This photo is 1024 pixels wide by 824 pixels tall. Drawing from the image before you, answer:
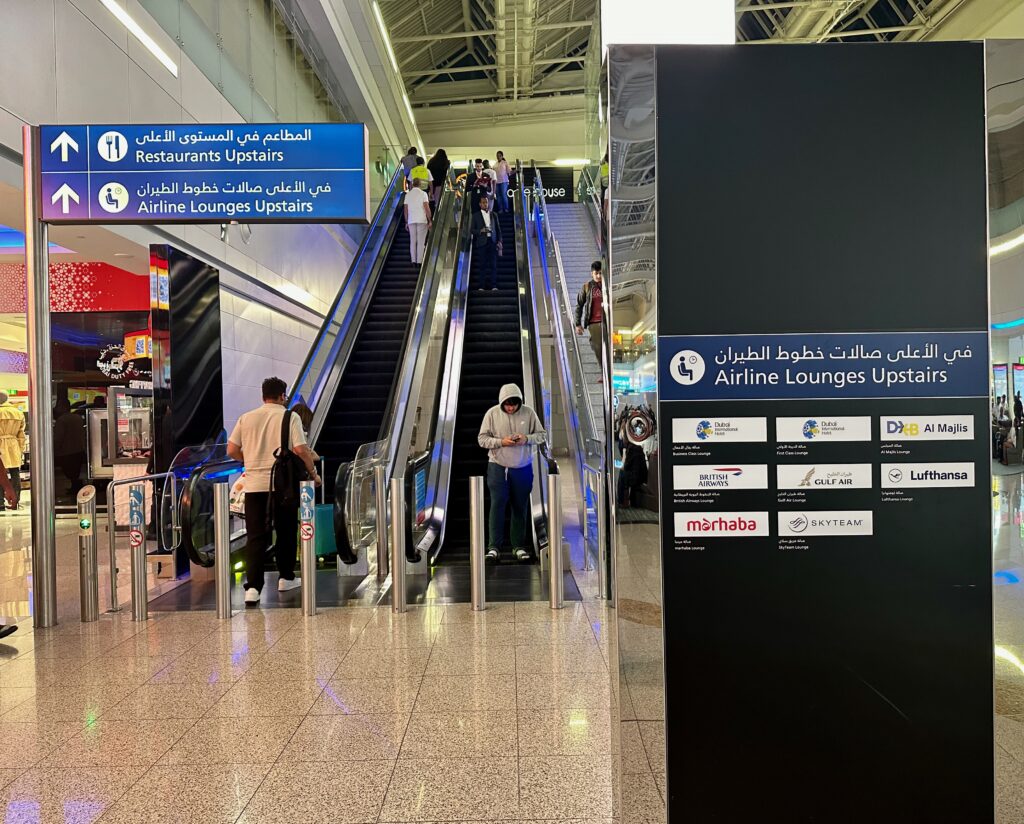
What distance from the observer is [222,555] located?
5.59m

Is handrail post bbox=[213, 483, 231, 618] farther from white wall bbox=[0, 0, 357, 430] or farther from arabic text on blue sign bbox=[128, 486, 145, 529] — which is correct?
white wall bbox=[0, 0, 357, 430]

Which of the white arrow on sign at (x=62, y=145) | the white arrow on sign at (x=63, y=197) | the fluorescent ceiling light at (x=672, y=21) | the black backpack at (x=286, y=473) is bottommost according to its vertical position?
the black backpack at (x=286, y=473)

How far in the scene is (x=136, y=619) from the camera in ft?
18.1

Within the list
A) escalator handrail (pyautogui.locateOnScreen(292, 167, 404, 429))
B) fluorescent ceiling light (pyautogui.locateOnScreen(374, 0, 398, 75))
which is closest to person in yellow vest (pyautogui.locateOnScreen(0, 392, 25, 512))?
escalator handrail (pyautogui.locateOnScreen(292, 167, 404, 429))

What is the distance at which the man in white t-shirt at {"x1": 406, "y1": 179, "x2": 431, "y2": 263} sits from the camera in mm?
13781

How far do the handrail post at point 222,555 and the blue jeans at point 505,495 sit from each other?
2164 mm

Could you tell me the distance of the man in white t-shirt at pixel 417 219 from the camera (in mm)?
13781

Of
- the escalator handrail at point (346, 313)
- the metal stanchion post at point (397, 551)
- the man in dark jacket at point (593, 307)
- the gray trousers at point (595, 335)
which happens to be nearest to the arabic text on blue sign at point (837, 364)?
the metal stanchion post at point (397, 551)

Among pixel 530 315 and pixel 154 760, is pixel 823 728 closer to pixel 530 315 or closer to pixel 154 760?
pixel 154 760

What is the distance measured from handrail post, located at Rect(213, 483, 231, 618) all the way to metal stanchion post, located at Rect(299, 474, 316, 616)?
0.49 metres

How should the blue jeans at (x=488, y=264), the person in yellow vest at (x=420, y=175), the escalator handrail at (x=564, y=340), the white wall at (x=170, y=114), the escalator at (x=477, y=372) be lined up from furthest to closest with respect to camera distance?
the person in yellow vest at (x=420, y=175)
the blue jeans at (x=488, y=264)
the escalator handrail at (x=564, y=340)
the escalator at (x=477, y=372)
the white wall at (x=170, y=114)

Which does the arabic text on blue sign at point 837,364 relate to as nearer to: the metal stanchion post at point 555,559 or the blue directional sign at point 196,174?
the metal stanchion post at point 555,559

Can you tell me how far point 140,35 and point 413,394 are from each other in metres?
4.43

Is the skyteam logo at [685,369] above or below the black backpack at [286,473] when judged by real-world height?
above
